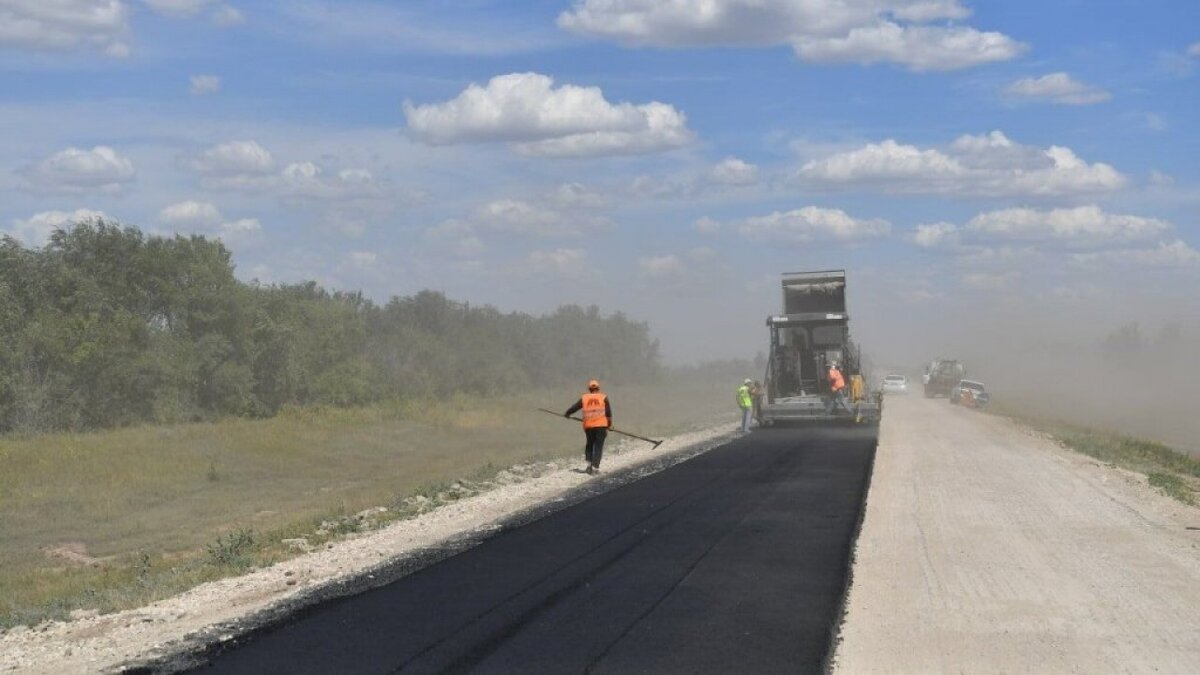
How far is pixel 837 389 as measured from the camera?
3703 cm

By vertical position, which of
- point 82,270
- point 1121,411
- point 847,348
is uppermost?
point 82,270

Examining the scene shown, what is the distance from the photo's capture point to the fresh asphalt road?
8.61 m

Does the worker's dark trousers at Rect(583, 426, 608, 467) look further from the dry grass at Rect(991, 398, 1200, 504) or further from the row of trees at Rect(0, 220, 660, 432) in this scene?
the row of trees at Rect(0, 220, 660, 432)

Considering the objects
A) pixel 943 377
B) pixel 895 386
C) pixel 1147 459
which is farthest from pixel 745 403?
pixel 895 386

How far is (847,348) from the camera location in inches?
1510

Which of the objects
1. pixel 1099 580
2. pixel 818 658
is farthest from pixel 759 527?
pixel 818 658

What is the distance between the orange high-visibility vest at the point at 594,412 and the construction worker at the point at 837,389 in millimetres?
14784

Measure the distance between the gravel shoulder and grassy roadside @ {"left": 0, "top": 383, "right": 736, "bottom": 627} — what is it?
1.92ft

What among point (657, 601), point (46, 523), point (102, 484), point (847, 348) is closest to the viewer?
point (657, 601)

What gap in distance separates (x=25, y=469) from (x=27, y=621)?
1961 centimetres

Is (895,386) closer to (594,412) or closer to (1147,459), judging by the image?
(1147,459)

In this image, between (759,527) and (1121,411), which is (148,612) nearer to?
(759,527)

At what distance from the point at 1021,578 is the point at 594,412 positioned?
485 inches

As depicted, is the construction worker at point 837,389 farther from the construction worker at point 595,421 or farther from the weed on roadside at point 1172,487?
the construction worker at point 595,421
